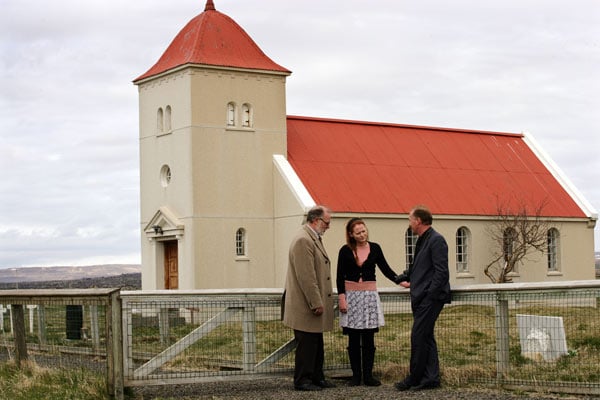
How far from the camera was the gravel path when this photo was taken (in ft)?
41.9

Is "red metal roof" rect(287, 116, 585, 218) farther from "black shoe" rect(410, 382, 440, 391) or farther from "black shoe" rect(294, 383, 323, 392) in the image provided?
"black shoe" rect(410, 382, 440, 391)

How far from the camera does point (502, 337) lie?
13.6 meters

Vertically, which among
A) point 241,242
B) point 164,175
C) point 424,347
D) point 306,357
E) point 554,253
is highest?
point 164,175

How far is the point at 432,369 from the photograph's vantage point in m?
13.5

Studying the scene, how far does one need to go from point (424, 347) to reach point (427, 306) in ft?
1.65

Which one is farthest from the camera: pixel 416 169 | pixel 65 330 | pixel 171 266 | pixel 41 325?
pixel 416 169

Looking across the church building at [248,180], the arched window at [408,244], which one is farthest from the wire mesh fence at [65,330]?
the arched window at [408,244]

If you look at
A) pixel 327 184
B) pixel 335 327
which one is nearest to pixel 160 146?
pixel 327 184

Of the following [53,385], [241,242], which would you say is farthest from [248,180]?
[53,385]

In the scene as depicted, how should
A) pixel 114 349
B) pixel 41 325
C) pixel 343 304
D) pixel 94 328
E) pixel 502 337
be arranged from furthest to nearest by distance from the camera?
pixel 41 325, pixel 94 328, pixel 343 304, pixel 502 337, pixel 114 349

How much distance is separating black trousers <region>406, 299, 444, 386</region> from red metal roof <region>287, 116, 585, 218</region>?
19.5m

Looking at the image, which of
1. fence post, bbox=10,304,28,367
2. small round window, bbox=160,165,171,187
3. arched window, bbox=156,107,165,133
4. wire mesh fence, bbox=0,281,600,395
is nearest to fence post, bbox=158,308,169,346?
wire mesh fence, bbox=0,281,600,395

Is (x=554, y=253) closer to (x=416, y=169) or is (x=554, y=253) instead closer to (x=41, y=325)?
A: (x=416, y=169)

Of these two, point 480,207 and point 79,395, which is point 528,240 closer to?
point 480,207
